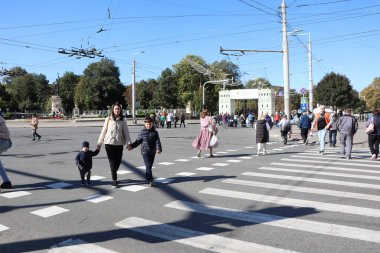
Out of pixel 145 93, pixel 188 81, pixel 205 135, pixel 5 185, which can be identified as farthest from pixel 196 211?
pixel 145 93

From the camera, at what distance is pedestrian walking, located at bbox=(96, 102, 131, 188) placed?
800 centimetres

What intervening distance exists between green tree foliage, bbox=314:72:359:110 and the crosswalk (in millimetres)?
62994

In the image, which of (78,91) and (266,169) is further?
(78,91)

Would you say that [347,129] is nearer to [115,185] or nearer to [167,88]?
[115,185]

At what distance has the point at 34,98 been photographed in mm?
114188

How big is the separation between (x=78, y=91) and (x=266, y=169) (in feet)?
311

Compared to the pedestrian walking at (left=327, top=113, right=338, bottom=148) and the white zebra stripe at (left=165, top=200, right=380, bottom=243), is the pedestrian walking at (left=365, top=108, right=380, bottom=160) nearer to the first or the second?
the pedestrian walking at (left=327, top=113, right=338, bottom=148)

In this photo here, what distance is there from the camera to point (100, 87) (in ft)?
311

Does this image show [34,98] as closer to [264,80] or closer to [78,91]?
[78,91]

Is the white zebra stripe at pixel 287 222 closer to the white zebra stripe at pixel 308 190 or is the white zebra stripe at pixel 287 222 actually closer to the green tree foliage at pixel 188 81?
A: the white zebra stripe at pixel 308 190

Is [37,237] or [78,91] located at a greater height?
[78,91]

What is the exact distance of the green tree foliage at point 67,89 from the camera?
11362cm

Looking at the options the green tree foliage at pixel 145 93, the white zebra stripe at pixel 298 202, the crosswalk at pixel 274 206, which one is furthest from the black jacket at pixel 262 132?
the green tree foliage at pixel 145 93

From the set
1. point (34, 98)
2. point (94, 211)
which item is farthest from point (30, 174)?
point (34, 98)
